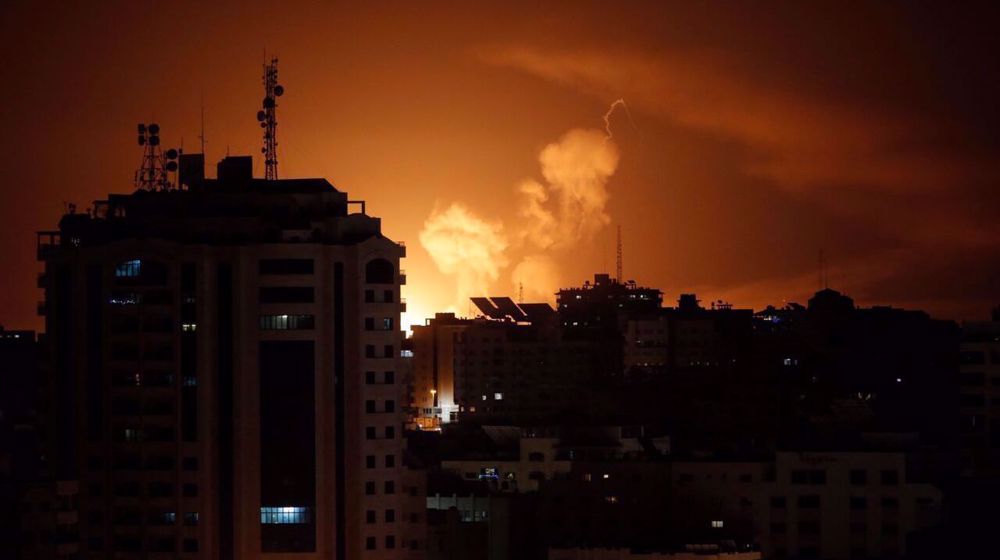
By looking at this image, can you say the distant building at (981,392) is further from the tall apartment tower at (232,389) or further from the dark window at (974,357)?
the tall apartment tower at (232,389)

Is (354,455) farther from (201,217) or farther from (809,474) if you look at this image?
(809,474)

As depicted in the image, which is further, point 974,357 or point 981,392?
point 974,357

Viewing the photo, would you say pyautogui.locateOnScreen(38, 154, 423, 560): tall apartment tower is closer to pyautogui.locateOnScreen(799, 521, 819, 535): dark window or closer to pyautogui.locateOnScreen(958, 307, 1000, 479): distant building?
pyautogui.locateOnScreen(799, 521, 819, 535): dark window

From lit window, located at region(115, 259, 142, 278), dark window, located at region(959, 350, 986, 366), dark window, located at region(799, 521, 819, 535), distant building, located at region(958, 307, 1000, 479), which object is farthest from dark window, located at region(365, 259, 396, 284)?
dark window, located at region(959, 350, 986, 366)

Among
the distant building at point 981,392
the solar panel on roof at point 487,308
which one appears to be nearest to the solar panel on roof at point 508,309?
the solar panel on roof at point 487,308

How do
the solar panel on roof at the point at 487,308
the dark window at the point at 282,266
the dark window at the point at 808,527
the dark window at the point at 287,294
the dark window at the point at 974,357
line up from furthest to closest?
the solar panel on roof at the point at 487,308, the dark window at the point at 974,357, the dark window at the point at 808,527, the dark window at the point at 282,266, the dark window at the point at 287,294

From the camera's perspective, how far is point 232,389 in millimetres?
65688

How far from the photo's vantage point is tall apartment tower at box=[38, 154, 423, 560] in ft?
214

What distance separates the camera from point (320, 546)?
6506 centimetres

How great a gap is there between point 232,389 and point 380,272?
5542mm

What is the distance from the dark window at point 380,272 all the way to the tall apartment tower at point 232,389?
29 mm

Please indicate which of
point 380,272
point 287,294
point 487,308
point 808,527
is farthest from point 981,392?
point 487,308

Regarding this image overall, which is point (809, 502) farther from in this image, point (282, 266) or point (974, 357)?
point (974, 357)

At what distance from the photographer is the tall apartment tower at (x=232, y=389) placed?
6531 centimetres
